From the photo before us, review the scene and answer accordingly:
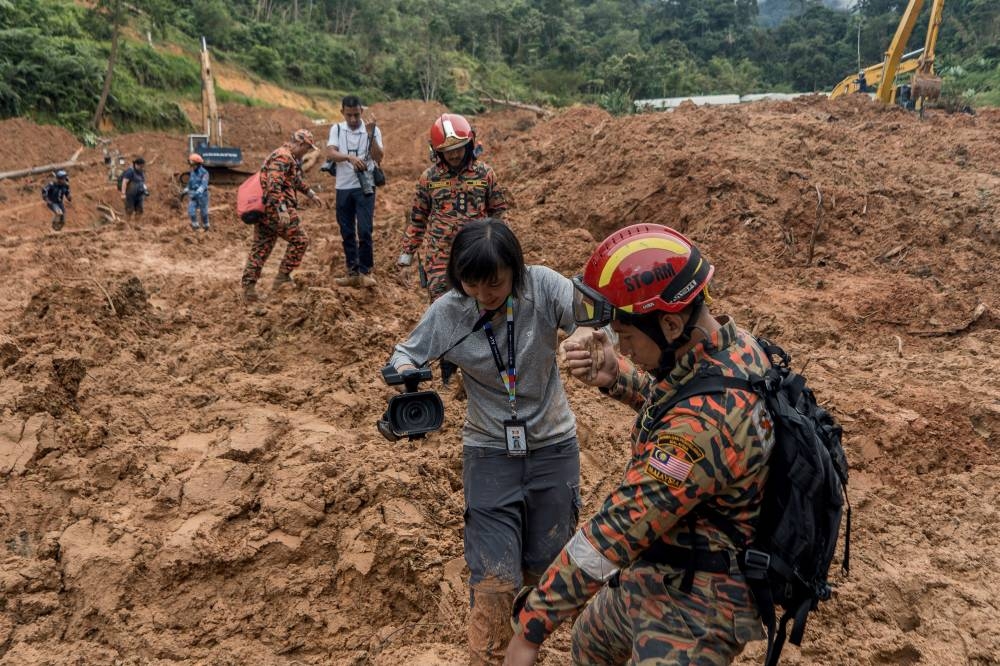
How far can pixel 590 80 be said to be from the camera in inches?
1807

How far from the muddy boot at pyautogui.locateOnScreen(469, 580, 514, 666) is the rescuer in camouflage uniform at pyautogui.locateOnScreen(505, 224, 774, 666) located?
1.93ft

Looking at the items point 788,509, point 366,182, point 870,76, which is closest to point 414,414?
point 788,509

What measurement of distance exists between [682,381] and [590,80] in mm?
47102

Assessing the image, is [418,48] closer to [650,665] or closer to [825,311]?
[825,311]

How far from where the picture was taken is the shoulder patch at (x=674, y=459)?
5.84 feet

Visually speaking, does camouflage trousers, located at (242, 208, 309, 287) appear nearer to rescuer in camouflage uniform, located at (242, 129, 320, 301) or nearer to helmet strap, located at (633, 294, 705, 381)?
rescuer in camouflage uniform, located at (242, 129, 320, 301)

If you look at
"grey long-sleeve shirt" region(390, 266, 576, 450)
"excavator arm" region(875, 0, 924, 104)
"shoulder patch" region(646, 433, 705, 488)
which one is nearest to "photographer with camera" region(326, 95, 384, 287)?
"grey long-sleeve shirt" region(390, 266, 576, 450)

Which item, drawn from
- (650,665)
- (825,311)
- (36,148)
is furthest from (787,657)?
(36,148)

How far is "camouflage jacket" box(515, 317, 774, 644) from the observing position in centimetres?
179

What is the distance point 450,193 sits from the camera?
5430mm

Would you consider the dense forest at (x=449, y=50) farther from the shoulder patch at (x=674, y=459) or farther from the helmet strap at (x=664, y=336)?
the shoulder patch at (x=674, y=459)

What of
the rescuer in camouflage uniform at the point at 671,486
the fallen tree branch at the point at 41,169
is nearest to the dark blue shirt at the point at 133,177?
the fallen tree branch at the point at 41,169

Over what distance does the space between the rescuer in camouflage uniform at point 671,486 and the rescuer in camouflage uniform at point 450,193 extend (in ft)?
11.3

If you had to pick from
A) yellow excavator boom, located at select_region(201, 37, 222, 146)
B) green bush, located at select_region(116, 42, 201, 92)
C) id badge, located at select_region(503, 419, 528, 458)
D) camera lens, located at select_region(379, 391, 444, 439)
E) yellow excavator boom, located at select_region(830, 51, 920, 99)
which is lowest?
id badge, located at select_region(503, 419, 528, 458)
